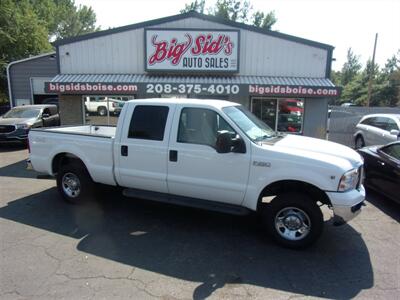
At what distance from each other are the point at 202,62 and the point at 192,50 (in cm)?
61

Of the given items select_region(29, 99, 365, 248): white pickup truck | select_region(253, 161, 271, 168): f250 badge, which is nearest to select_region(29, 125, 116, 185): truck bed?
select_region(29, 99, 365, 248): white pickup truck

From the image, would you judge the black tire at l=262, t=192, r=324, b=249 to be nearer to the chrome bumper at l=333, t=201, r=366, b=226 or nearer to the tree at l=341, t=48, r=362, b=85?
the chrome bumper at l=333, t=201, r=366, b=226

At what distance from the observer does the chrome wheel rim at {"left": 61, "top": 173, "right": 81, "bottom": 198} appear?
588 centimetres

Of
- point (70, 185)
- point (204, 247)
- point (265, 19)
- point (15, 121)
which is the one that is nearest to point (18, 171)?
point (70, 185)

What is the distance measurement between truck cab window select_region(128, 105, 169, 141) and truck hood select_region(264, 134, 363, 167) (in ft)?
5.92

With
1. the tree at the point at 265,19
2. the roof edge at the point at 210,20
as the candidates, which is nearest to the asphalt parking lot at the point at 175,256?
the roof edge at the point at 210,20

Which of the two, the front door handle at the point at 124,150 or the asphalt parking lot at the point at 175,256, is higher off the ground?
the front door handle at the point at 124,150

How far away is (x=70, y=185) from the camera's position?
593 centimetres

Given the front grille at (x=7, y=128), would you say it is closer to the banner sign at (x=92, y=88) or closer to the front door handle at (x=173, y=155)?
the banner sign at (x=92, y=88)

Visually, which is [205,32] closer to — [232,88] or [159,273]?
[232,88]

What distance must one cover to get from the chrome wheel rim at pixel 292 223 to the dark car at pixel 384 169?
273 cm

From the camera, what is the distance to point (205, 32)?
12.2 meters

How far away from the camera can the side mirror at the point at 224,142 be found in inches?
162

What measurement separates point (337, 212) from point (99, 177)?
12.8ft
